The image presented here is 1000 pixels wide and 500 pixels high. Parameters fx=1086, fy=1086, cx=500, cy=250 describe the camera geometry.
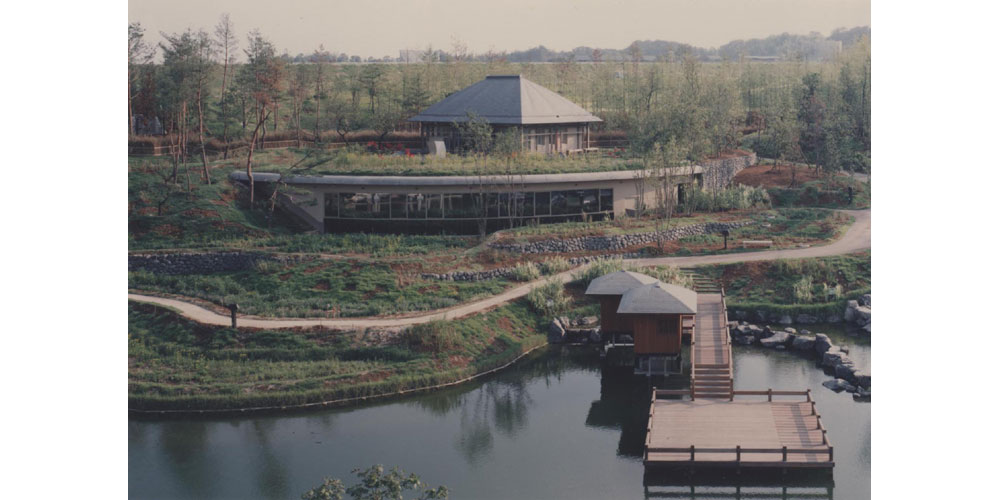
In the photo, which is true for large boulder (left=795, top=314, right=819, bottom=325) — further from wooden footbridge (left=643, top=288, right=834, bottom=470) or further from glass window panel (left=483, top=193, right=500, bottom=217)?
glass window panel (left=483, top=193, right=500, bottom=217)

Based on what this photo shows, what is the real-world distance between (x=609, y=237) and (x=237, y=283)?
13.6 m

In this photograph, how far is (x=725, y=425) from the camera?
2569 centimetres

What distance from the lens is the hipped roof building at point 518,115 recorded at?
50469mm

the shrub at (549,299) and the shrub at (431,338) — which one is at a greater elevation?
the shrub at (549,299)

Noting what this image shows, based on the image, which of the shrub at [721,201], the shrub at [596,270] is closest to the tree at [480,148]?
the shrub at [596,270]

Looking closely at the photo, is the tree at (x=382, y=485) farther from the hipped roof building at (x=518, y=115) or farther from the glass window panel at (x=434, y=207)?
the hipped roof building at (x=518, y=115)

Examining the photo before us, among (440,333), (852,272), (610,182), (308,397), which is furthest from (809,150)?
(308,397)

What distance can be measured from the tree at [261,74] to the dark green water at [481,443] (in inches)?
733

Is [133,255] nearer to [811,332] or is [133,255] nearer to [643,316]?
[643,316]

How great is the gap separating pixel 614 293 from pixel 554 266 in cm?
570

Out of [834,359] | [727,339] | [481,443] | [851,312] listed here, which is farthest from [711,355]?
[851,312]

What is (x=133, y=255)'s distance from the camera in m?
38.7

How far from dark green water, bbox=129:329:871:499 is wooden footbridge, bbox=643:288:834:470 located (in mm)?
608

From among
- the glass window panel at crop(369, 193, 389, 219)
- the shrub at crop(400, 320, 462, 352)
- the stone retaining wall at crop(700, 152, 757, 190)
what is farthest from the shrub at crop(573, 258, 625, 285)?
the stone retaining wall at crop(700, 152, 757, 190)
